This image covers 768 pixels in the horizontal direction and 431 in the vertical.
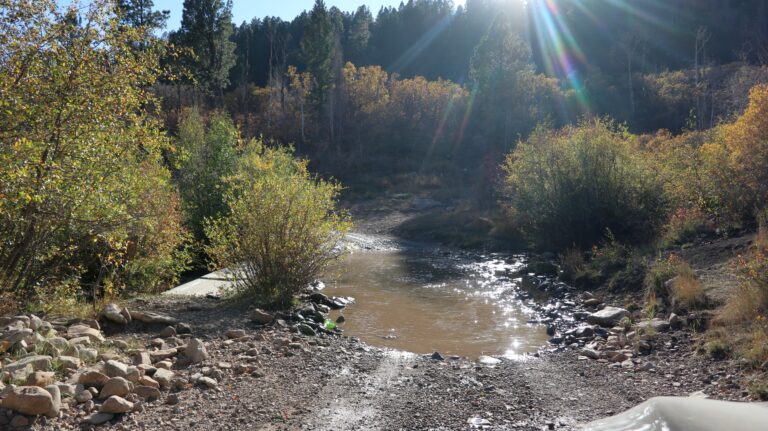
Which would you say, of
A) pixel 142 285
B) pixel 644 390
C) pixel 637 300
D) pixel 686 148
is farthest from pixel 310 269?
pixel 686 148

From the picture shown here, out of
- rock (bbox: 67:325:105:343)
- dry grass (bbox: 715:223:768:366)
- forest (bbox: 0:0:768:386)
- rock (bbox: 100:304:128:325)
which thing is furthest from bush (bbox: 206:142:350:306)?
dry grass (bbox: 715:223:768:366)

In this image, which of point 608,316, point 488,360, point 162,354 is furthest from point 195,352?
point 608,316

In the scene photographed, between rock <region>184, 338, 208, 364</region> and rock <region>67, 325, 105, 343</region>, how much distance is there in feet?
3.27

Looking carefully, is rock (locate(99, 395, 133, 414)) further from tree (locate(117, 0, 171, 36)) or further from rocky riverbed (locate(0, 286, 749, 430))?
tree (locate(117, 0, 171, 36))

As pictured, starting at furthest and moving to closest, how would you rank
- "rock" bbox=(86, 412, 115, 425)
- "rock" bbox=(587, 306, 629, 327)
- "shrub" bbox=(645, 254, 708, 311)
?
"rock" bbox=(587, 306, 629, 327), "shrub" bbox=(645, 254, 708, 311), "rock" bbox=(86, 412, 115, 425)

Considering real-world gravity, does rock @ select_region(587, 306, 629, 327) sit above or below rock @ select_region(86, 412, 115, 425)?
below

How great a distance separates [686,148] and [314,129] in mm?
38149

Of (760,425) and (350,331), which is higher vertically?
(760,425)

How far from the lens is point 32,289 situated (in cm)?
798

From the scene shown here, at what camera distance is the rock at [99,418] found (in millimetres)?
4750

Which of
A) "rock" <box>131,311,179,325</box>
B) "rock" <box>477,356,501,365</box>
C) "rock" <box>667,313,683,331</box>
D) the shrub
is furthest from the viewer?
the shrub

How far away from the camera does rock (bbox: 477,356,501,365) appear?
27.3 feet

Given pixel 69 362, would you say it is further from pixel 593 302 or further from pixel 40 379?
pixel 593 302

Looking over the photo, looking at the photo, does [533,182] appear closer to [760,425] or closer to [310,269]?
[310,269]
